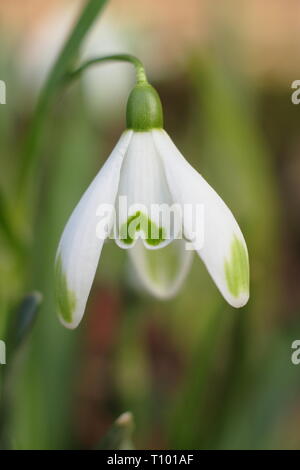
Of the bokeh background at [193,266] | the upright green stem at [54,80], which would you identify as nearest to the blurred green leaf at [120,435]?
the bokeh background at [193,266]

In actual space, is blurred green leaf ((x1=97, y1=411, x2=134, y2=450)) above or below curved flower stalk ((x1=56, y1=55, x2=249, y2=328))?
below

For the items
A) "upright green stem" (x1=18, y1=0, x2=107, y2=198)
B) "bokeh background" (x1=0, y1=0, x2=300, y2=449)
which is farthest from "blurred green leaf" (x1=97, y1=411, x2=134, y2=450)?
"upright green stem" (x1=18, y1=0, x2=107, y2=198)

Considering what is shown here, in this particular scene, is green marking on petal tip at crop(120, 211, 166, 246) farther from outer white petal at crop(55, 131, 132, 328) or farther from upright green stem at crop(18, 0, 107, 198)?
Answer: upright green stem at crop(18, 0, 107, 198)

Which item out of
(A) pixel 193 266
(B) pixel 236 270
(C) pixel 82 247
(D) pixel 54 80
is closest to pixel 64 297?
(C) pixel 82 247

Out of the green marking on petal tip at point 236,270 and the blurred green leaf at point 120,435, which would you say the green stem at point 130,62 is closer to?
the green marking on petal tip at point 236,270

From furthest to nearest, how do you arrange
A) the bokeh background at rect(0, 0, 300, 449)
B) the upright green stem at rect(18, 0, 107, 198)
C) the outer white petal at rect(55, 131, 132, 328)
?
the bokeh background at rect(0, 0, 300, 449) < the upright green stem at rect(18, 0, 107, 198) < the outer white petal at rect(55, 131, 132, 328)

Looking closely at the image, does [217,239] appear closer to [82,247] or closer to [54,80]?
[82,247]
